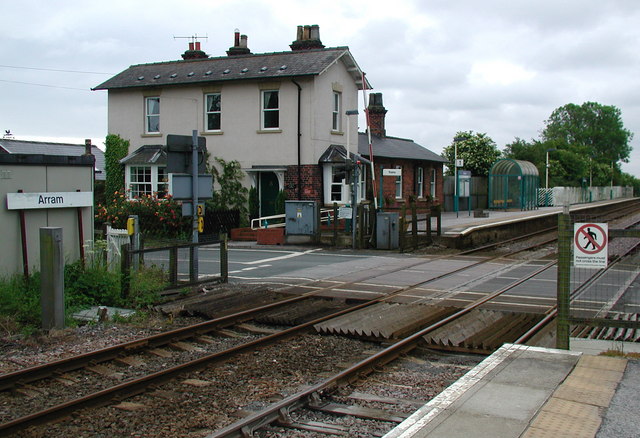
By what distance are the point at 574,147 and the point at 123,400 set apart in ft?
276

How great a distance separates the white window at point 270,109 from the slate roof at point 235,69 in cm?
89

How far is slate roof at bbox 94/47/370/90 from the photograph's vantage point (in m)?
28.1

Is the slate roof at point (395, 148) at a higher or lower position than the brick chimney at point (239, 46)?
lower

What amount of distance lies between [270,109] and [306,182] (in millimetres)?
3561

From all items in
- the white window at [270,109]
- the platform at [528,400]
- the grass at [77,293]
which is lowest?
the platform at [528,400]

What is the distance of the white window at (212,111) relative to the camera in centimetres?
2978

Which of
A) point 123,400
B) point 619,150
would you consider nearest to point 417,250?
point 123,400

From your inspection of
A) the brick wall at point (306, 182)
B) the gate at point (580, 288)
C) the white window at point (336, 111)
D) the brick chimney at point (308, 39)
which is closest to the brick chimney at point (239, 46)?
the brick chimney at point (308, 39)

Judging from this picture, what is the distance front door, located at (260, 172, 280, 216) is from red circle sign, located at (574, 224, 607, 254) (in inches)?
844

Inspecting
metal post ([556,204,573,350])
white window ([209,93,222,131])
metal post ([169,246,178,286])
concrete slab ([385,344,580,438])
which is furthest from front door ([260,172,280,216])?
concrete slab ([385,344,580,438])

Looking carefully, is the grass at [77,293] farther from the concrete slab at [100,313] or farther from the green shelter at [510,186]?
the green shelter at [510,186]

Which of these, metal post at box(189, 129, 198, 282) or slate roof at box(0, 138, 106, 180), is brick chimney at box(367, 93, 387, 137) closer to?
slate roof at box(0, 138, 106, 180)

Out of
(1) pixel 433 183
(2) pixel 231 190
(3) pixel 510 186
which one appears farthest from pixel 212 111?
(3) pixel 510 186

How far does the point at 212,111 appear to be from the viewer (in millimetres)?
29906
